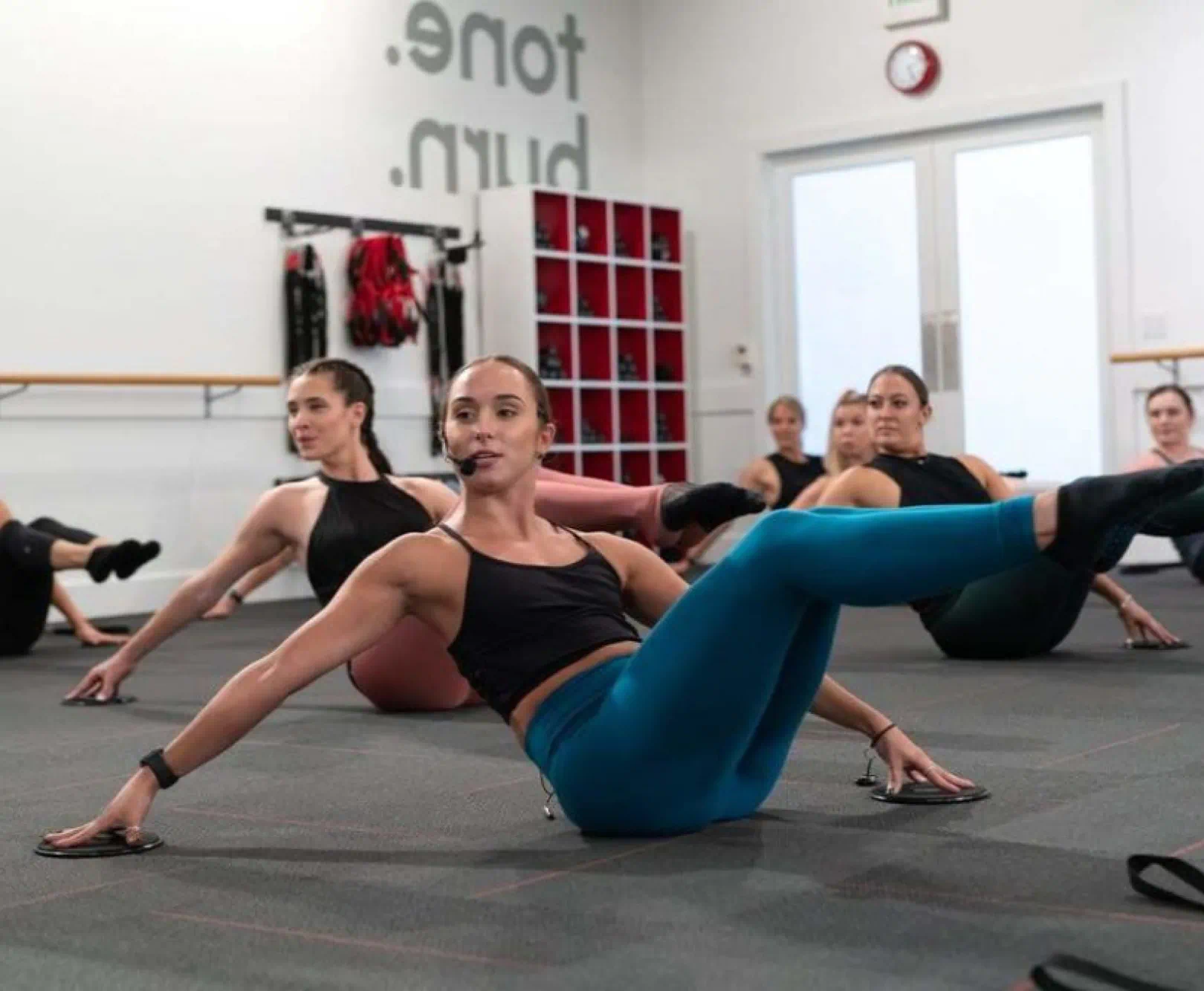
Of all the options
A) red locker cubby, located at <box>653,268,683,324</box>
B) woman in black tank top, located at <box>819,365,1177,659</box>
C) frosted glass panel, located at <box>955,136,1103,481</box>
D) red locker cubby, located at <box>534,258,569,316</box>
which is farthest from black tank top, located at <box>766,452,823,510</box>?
woman in black tank top, located at <box>819,365,1177,659</box>

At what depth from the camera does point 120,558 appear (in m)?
5.63

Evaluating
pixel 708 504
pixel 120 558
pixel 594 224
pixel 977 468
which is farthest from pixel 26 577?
pixel 594 224

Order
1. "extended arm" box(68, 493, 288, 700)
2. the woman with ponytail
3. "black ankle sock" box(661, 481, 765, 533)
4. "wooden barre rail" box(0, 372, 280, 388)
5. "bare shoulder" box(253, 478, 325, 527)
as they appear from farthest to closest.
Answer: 1. "wooden barre rail" box(0, 372, 280, 388)
2. "bare shoulder" box(253, 478, 325, 527)
3. the woman with ponytail
4. "extended arm" box(68, 493, 288, 700)
5. "black ankle sock" box(661, 481, 765, 533)

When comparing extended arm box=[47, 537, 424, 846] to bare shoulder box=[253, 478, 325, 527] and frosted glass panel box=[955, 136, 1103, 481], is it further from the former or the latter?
frosted glass panel box=[955, 136, 1103, 481]

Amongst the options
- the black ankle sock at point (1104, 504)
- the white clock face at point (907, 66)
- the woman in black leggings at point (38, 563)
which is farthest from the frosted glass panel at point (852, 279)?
the black ankle sock at point (1104, 504)

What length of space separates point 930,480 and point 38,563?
109 inches

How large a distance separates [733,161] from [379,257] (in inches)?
93.7

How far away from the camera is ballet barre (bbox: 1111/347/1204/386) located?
8289 millimetres

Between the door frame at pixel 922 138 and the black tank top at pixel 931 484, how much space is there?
12.9ft

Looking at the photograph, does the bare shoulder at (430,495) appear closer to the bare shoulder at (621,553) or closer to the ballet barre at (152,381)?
the bare shoulder at (621,553)

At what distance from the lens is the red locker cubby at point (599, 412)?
379 inches

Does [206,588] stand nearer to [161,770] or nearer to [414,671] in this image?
[414,671]

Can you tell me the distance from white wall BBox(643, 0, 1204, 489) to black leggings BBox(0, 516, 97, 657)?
15.6 feet

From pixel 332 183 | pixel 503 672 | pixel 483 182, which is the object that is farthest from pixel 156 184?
pixel 503 672
